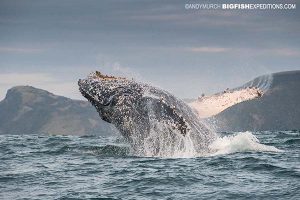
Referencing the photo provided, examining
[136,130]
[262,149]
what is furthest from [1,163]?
[262,149]

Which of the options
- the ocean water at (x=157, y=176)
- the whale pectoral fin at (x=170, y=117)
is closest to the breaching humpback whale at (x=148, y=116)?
the whale pectoral fin at (x=170, y=117)

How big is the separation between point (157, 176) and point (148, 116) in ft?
11.7

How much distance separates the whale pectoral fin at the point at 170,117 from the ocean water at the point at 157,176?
85 centimetres

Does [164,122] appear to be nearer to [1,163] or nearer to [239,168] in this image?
[239,168]

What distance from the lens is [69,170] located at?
488 inches

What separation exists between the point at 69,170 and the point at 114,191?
9.81 feet

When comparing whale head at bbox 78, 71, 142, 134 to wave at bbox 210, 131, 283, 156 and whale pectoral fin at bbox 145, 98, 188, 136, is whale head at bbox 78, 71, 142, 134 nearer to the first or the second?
whale pectoral fin at bbox 145, 98, 188, 136

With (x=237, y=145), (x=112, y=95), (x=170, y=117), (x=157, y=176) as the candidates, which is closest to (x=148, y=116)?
(x=170, y=117)

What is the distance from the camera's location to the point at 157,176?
11250 millimetres

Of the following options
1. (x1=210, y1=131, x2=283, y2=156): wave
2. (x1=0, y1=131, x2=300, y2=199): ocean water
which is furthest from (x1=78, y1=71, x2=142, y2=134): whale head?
(x1=210, y1=131, x2=283, y2=156): wave

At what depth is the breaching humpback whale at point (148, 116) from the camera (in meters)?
14.5

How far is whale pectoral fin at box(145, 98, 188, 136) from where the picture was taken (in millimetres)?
14477

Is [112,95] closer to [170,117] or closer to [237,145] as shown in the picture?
[170,117]

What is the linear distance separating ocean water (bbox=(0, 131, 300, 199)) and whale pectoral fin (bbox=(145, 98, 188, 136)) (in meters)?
0.85
